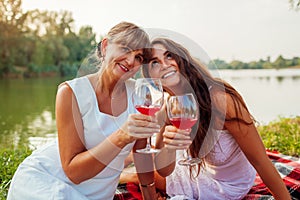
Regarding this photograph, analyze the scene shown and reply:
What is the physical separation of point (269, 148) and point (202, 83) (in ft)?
6.92

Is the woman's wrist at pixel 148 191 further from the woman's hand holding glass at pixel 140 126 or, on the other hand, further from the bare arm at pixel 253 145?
the woman's hand holding glass at pixel 140 126

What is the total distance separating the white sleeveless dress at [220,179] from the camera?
241 cm

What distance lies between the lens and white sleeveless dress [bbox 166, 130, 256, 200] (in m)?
2.41

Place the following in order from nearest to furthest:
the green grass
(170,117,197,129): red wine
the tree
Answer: (170,117,197,129): red wine
the green grass
the tree

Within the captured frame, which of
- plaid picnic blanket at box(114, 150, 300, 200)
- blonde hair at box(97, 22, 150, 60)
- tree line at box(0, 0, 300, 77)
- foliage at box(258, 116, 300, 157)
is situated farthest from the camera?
tree line at box(0, 0, 300, 77)

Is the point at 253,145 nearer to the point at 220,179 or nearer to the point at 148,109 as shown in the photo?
the point at 220,179

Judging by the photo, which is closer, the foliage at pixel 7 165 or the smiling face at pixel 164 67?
the smiling face at pixel 164 67

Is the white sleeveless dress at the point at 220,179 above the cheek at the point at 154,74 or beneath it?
beneath

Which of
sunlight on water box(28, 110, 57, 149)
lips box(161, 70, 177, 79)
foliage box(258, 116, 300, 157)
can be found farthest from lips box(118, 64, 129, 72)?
sunlight on water box(28, 110, 57, 149)

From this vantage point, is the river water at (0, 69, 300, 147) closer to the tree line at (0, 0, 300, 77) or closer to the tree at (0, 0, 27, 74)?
the tree at (0, 0, 27, 74)

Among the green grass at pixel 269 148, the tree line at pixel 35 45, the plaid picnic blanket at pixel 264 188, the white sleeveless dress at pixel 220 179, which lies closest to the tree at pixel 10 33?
the tree line at pixel 35 45

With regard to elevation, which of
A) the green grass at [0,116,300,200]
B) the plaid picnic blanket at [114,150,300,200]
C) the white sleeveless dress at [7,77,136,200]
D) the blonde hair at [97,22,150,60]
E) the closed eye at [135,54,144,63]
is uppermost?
the blonde hair at [97,22,150,60]

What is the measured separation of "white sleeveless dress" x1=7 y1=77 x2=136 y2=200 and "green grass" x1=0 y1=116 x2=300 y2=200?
0.81m

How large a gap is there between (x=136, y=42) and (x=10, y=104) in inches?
513
